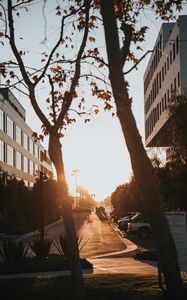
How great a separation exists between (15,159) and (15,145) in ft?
6.83

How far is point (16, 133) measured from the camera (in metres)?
82.6

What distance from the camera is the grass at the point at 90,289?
10094 mm

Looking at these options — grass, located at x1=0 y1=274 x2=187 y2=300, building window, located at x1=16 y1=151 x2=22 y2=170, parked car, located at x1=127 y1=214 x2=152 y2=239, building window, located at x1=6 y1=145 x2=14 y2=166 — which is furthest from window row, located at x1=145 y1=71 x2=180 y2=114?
grass, located at x1=0 y1=274 x2=187 y2=300

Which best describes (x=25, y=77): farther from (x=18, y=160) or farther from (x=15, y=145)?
(x=18, y=160)

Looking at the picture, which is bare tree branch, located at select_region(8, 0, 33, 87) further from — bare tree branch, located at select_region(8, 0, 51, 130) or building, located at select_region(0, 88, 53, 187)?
building, located at select_region(0, 88, 53, 187)

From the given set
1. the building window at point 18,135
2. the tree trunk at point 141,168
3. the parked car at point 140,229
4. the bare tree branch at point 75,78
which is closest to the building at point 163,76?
the parked car at point 140,229

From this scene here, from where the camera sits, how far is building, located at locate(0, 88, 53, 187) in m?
70.1

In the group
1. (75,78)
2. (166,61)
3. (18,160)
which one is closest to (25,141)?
(18,160)

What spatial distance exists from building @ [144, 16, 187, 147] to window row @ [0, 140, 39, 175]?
61.7ft

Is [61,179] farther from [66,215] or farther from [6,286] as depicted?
[6,286]

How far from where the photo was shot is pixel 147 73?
73.8m

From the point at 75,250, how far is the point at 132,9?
5.03m

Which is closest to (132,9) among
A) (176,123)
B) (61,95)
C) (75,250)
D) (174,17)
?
(174,17)

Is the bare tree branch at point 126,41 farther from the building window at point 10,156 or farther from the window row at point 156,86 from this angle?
the building window at point 10,156
